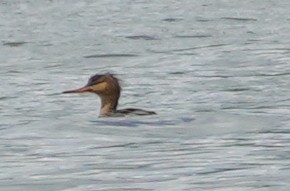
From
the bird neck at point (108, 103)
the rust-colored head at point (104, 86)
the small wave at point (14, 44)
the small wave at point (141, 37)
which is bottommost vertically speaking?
the small wave at point (141, 37)

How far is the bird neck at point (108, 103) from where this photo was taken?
1600 centimetres

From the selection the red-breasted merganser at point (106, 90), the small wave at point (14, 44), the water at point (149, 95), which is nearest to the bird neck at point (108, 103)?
the red-breasted merganser at point (106, 90)

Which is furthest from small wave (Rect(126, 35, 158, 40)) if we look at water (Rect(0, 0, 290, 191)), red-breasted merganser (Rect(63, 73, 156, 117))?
red-breasted merganser (Rect(63, 73, 156, 117))

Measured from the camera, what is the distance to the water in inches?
482

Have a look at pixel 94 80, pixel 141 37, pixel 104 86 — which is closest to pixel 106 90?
pixel 104 86

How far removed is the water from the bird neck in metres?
0.14

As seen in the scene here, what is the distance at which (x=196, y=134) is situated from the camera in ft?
47.7

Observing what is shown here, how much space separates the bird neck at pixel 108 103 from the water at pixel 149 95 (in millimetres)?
141

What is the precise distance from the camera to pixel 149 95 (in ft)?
58.1

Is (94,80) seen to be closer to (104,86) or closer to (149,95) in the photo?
(104,86)

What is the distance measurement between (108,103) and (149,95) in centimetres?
160

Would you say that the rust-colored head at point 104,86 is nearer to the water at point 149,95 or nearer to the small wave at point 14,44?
the water at point 149,95

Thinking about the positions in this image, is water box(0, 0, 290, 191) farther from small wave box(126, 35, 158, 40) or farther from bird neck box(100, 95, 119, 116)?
bird neck box(100, 95, 119, 116)

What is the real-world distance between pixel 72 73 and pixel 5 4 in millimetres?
6558
